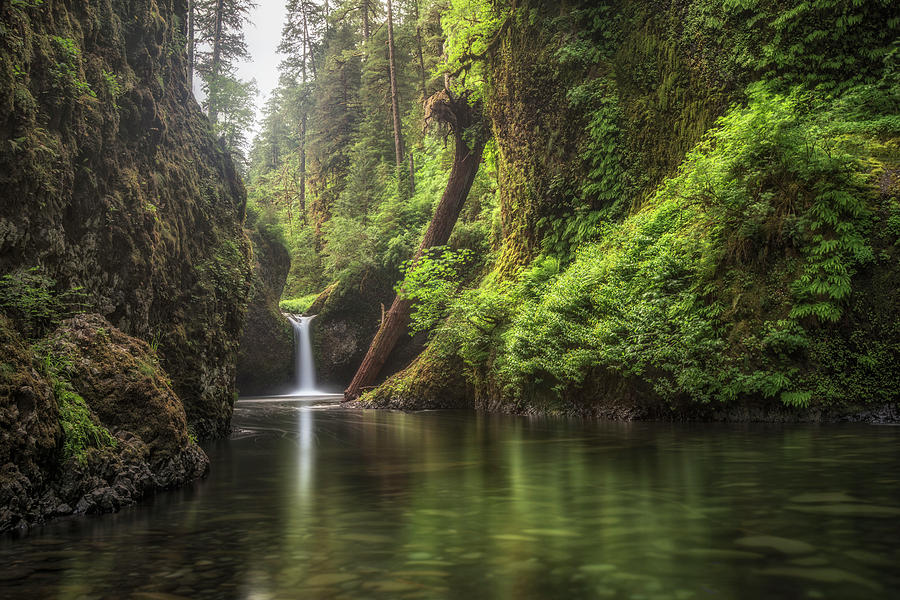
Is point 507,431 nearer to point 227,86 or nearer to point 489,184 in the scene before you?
point 489,184

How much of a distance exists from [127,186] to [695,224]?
955cm

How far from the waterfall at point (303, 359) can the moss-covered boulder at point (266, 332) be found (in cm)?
27

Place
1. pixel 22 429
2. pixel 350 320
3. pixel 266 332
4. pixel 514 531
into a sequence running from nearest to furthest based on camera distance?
1. pixel 514 531
2. pixel 22 429
3. pixel 266 332
4. pixel 350 320

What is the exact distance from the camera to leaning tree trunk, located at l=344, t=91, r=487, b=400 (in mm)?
20594

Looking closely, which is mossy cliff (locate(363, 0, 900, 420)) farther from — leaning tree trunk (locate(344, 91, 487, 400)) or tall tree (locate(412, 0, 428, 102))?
tall tree (locate(412, 0, 428, 102))

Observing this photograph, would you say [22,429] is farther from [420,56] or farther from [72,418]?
[420,56]

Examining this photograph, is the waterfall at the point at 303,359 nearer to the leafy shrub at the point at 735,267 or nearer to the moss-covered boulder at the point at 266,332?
the moss-covered boulder at the point at 266,332

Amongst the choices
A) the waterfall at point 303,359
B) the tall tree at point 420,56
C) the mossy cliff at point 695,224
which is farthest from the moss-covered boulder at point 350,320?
the tall tree at point 420,56

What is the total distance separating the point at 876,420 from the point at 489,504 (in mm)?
6745

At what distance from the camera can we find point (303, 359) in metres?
26.9

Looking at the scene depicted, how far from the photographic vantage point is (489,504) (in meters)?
4.70

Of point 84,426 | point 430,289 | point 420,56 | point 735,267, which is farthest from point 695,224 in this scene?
point 420,56

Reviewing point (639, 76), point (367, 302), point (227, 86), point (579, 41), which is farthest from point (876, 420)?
point (227, 86)

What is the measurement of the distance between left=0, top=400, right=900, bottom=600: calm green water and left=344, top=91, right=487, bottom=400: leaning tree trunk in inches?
537
